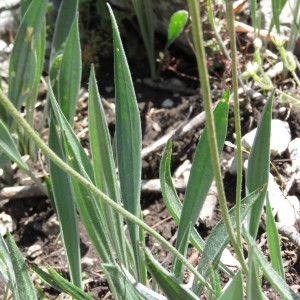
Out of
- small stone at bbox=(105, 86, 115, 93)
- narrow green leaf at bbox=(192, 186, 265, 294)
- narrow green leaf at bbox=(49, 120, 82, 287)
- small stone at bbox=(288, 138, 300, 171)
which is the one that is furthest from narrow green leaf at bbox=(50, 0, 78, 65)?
narrow green leaf at bbox=(192, 186, 265, 294)

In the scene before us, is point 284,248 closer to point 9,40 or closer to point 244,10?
point 244,10

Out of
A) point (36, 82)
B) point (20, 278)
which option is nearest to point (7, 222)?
point (36, 82)

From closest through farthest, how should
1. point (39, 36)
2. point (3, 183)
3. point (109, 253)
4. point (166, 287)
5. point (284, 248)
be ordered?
point (166, 287)
point (109, 253)
point (284, 248)
point (39, 36)
point (3, 183)

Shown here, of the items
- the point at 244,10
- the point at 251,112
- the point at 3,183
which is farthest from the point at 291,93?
the point at 3,183

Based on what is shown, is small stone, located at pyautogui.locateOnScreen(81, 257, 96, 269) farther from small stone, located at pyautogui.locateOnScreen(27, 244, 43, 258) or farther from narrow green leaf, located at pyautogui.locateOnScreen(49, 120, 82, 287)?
narrow green leaf, located at pyautogui.locateOnScreen(49, 120, 82, 287)

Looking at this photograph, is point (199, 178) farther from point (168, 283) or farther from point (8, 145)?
point (8, 145)

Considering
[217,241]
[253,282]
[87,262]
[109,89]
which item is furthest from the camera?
[109,89]
